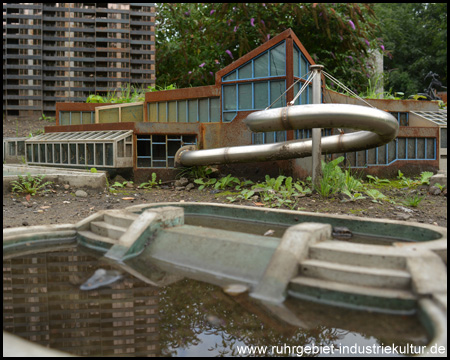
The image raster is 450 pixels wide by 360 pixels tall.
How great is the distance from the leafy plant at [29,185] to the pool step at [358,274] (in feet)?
20.7

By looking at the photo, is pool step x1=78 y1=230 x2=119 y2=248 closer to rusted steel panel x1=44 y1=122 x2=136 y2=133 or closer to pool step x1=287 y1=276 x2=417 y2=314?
pool step x1=287 y1=276 x2=417 y2=314

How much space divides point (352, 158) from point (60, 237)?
7734mm

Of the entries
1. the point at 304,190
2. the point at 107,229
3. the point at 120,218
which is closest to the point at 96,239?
the point at 107,229

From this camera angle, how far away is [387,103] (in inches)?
443

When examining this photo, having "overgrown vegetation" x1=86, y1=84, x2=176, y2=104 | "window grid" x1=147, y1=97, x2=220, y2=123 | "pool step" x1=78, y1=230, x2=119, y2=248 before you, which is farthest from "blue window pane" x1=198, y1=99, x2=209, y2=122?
"pool step" x1=78, y1=230, x2=119, y2=248

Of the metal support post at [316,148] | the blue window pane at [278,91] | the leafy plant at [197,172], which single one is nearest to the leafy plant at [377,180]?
the metal support post at [316,148]

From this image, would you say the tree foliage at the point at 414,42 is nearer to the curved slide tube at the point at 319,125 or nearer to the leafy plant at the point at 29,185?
the curved slide tube at the point at 319,125

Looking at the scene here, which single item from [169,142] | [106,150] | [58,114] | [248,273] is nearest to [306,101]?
[169,142]

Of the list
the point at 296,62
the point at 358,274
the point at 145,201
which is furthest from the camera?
the point at 296,62

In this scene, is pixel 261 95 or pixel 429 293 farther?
pixel 261 95

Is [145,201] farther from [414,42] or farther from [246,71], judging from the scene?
[414,42]

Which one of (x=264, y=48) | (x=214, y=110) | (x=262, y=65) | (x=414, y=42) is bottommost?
(x=214, y=110)

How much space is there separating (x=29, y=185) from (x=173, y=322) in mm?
6117

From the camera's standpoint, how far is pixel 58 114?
1382cm
